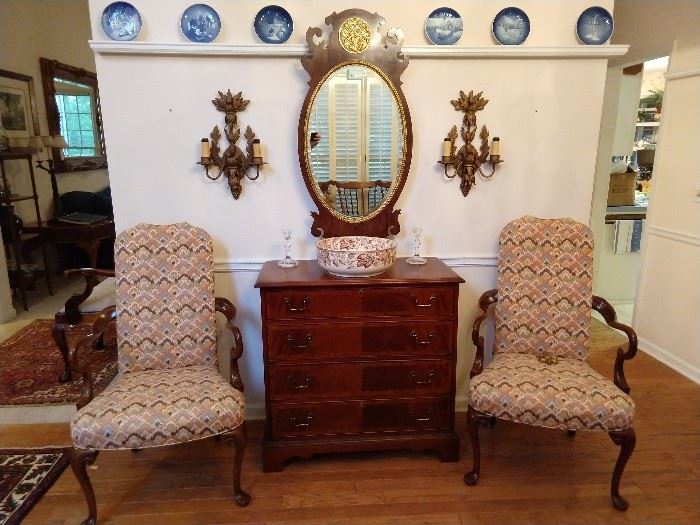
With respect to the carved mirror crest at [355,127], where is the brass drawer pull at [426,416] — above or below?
below

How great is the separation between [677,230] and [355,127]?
2.41 meters

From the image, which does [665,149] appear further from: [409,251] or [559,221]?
[409,251]

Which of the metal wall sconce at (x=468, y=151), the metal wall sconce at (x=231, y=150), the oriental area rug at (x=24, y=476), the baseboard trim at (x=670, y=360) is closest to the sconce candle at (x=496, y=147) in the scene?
the metal wall sconce at (x=468, y=151)

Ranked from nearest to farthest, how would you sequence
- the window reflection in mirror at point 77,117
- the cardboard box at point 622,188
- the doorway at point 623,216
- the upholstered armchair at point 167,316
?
the upholstered armchair at point 167,316 < the doorway at point 623,216 < the cardboard box at point 622,188 < the window reflection in mirror at point 77,117

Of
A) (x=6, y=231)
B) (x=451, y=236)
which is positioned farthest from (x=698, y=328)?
(x=6, y=231)

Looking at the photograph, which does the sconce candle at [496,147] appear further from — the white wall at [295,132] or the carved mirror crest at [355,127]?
the carved mirror crest at [355,127]

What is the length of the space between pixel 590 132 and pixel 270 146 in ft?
5.34

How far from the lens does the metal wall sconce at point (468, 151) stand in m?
2.39

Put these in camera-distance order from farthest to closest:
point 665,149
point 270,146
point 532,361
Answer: point 665,149, point 270,146, point 532,361

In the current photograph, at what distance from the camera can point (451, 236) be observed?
2.57 meters

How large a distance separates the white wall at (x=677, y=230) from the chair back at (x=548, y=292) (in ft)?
4.32

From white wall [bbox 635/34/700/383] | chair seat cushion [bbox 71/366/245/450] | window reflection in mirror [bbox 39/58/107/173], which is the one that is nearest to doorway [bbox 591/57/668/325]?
white wall [bbox 635/34/700/383]

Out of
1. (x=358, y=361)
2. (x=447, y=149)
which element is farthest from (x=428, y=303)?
(x=447, y=149)

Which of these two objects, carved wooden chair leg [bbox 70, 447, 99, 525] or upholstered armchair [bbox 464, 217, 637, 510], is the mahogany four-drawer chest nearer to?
upholstered armchair [bbox 464, 217, 637, 510]
